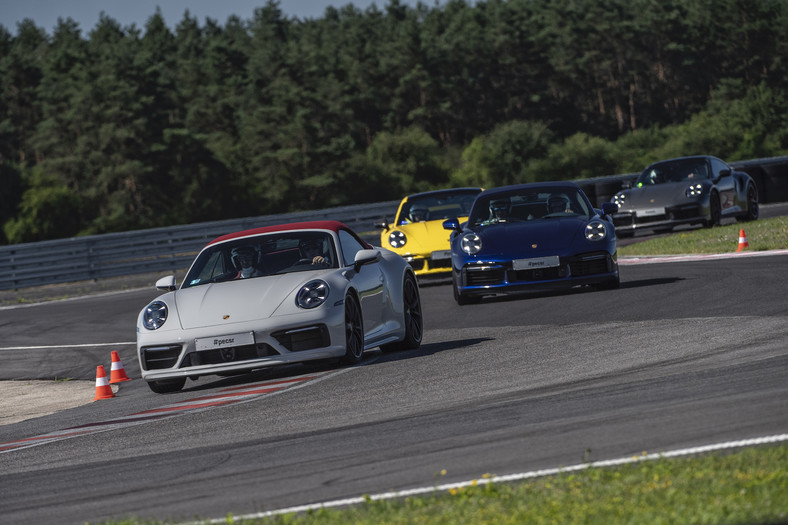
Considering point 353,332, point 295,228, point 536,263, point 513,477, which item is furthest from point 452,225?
point 513,477

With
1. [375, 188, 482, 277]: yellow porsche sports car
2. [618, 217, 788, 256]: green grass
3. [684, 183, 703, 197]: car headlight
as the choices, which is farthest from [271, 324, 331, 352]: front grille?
[684, 183, 703, 197]: car headlight

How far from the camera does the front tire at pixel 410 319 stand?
38.3 ft

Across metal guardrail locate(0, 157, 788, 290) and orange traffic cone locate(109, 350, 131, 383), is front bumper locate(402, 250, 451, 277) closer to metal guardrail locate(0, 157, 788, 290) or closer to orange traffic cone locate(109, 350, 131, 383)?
orange traffic cone locate(109, 350, 131, 383)

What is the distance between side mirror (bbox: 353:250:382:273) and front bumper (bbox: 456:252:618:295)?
3.75 meters

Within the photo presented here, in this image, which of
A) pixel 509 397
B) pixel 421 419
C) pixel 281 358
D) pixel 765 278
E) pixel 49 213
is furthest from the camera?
pixel 49 213

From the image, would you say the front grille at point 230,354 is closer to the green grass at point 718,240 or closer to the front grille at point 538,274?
the front grille at point 538,274

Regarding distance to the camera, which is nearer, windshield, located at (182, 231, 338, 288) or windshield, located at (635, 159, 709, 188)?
windshield, located at (182, 231, 338, 288)

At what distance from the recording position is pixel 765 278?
14.4 metres

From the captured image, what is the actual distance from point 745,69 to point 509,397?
94.1 meters

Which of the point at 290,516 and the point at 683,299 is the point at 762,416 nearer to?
the point at 290,516

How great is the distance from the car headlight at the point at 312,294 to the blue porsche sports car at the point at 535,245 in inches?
179

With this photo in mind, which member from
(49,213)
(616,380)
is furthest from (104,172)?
(616,380)

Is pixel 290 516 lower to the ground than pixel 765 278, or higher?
higher

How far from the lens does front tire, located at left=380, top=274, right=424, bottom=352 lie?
38.3 ft
